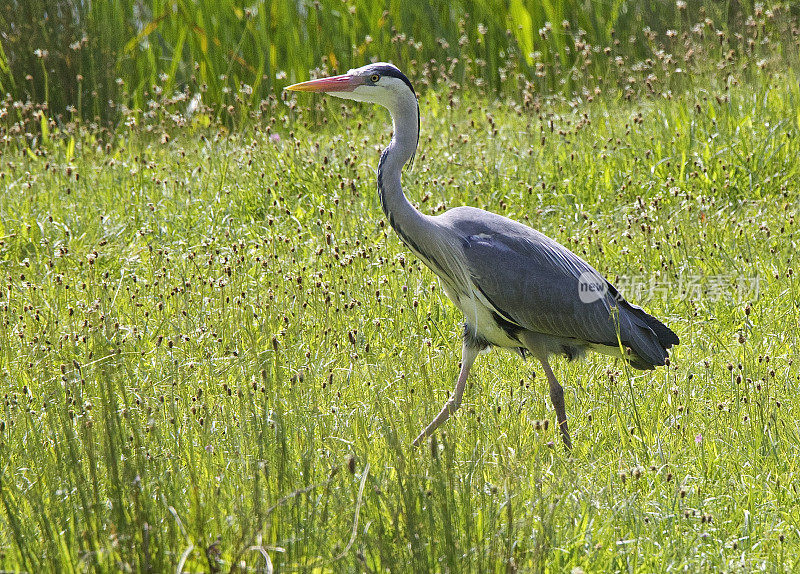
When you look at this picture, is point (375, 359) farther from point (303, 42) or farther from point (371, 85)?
point (303, 42)

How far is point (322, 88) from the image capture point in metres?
4.89

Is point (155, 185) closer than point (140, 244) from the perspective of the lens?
No

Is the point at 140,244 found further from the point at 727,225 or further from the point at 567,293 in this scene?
the point at 727,225

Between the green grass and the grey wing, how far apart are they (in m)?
0.24

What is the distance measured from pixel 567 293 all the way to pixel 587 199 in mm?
2257

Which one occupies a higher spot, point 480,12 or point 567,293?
point 480,12

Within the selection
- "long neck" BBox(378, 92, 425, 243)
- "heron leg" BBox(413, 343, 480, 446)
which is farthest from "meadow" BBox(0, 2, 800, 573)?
"long neck" BBox(378, 92, 425, 243)

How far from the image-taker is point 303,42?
31.4 ft

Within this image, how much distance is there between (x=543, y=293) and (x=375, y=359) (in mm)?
931

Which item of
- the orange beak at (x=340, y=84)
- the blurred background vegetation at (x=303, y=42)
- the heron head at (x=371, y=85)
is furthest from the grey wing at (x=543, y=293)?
the blurred background vegetation at (x=303, y=42)

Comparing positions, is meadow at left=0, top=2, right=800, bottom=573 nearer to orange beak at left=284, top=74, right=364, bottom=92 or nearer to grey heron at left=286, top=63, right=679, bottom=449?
grey heron at left=286, top=63, right=679, bottom=449

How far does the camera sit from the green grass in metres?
3.06

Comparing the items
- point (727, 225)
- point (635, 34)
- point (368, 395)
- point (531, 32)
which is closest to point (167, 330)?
point (368, 395)

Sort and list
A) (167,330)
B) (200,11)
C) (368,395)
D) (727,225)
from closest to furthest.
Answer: (368,395)
(167,330)
(727,225)
(200,11)
